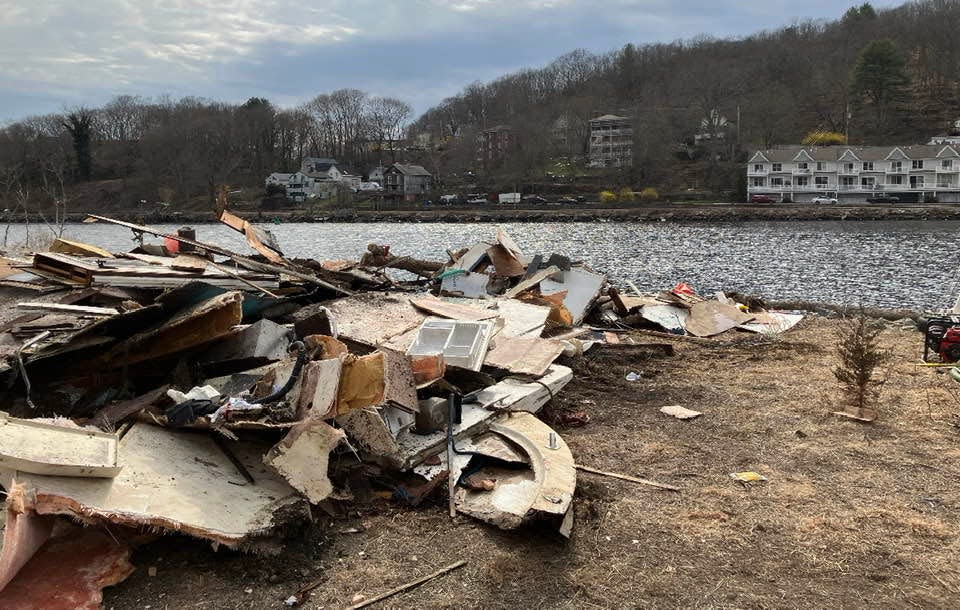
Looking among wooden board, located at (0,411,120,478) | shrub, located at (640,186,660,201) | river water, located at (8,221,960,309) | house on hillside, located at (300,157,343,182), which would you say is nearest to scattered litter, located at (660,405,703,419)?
wooden board, located at (0,411,120,478)

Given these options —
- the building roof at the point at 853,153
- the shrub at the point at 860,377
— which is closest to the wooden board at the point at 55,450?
the shrub at the point at 860,377

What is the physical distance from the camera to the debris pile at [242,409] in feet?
12.9

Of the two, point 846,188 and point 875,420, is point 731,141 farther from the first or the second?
point 875,420

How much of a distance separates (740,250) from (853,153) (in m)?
43.6

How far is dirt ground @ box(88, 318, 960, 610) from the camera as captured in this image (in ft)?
13.0

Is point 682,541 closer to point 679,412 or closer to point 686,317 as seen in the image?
point 679,412

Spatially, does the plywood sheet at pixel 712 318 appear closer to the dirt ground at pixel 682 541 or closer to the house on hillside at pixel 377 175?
the dirt ground at pixel 682 541

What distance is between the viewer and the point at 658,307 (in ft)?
41.9

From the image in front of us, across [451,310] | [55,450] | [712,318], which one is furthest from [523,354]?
[712,318]

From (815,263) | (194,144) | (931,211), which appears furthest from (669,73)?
(815,263)

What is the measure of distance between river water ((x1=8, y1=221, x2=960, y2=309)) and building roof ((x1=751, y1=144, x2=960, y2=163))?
60.5 ft

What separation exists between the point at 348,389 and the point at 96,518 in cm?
175

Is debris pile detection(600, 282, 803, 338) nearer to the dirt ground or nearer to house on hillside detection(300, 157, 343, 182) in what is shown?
the dirt ground

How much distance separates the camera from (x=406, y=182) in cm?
9556
